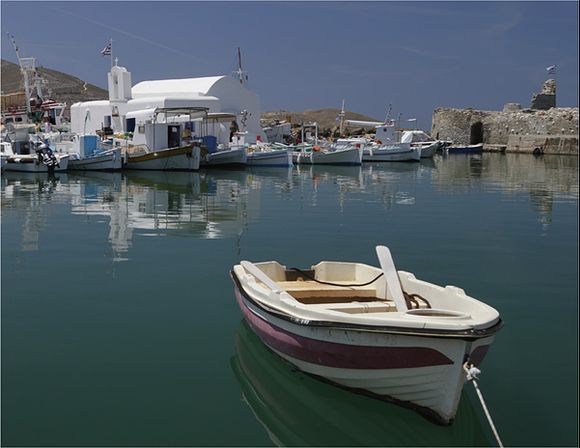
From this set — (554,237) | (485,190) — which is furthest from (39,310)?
(485,190)

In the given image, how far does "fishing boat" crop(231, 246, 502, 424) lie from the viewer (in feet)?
15.6

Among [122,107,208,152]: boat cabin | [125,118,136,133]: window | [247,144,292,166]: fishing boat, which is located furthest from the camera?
[125,118,136,133]: window

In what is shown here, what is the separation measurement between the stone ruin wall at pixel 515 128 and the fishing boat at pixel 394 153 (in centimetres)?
1545

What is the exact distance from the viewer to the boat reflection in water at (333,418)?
4820 millimetres

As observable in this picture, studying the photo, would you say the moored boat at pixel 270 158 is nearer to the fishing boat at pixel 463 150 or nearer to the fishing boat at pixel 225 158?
the fishing boat at pixel 225 158

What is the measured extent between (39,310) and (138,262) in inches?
112

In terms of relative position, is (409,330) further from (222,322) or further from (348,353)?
(222,322)

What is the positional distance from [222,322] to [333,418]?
8.53 feet

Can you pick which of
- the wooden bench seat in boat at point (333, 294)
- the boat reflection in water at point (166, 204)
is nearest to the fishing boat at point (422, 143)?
the boat reflection in water at point (166, 204)

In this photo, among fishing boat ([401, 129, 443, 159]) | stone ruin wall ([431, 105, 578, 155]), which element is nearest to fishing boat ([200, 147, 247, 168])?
fishing boat ([401, 129, 443, 159])

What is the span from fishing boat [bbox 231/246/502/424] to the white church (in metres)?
34.1

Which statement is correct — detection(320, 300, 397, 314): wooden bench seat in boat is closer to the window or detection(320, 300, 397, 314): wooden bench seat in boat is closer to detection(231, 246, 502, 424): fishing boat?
detection(231, 246, 502, 424): fishing boat

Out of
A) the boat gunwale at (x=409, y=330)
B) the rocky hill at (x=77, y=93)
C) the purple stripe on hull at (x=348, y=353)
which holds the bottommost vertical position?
the purple stripe on hull at (x=348, y=353)

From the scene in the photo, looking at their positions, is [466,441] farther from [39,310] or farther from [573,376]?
[39,310]
